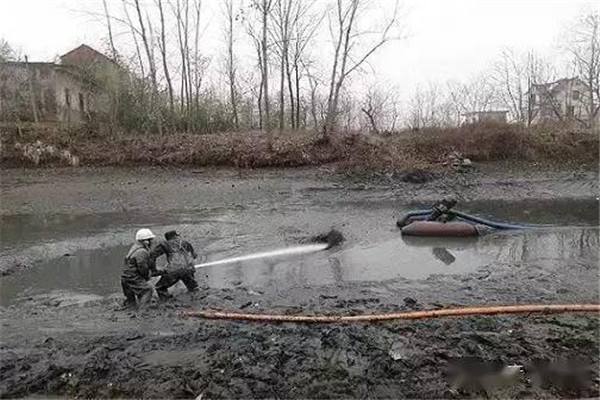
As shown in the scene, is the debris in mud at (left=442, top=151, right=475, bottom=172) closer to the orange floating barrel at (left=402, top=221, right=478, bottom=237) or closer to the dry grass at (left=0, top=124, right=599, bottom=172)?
the dry grass at (left=0, top=124, right=599, bottom=172)

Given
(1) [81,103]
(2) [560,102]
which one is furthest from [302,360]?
(2) [560,102]

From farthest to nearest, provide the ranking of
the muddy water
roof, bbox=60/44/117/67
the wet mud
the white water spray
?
roof, bbox=60/44/117/67 → the white water spray → the muddy water → the wet mud

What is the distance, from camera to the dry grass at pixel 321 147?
75.2ft

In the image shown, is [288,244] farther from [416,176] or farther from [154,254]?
[416,176]

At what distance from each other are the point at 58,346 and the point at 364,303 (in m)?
4.38

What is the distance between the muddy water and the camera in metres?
Result: 9.55

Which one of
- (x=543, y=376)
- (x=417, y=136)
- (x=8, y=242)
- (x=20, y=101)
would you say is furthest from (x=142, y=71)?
(x=543, y=376)

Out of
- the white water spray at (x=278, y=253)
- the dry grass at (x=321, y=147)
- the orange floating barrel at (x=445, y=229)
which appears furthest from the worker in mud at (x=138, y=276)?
the dry grass at (x=321, y=147)

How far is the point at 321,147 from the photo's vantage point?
23.6m

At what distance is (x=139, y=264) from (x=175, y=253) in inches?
26.0

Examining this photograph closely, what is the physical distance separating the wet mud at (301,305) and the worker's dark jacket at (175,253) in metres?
0.52

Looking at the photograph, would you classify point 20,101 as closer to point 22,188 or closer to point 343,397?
point 22,188

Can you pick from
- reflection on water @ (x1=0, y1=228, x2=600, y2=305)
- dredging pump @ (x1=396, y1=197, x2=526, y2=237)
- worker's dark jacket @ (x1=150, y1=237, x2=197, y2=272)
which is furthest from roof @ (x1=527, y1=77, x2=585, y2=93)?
worker's dark jacket @ (x1=150, y1=237, x2=197, y2=272)

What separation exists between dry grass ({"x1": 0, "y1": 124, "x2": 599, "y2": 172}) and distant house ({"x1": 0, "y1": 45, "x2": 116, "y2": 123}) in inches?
121
